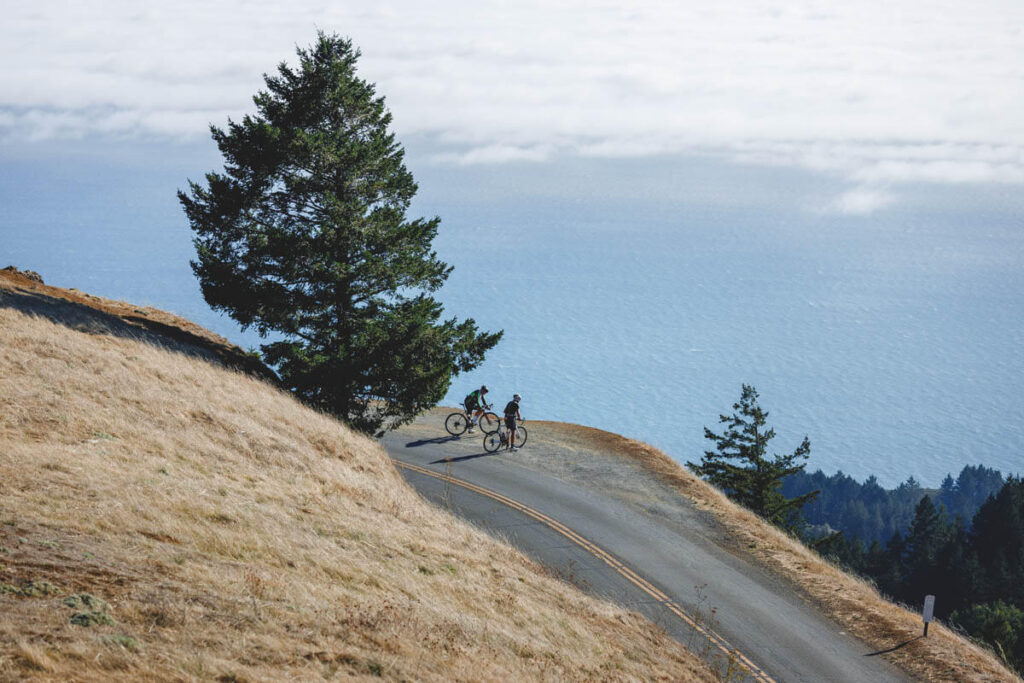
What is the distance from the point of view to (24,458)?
37.5 ft

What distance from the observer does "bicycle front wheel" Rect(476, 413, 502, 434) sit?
30734mm

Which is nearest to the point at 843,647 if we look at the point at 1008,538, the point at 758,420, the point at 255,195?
the point at 255,195

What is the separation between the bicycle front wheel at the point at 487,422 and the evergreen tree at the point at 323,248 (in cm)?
520

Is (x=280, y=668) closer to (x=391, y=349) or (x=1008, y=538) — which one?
(x=391, y=349)

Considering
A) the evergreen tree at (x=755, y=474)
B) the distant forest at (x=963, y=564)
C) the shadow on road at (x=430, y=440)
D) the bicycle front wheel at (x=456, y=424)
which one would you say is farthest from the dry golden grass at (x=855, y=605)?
the distant forest at (x=963, y=564)

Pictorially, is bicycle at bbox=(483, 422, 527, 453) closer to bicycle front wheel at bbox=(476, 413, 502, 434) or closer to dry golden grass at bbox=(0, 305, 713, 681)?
bicycle front wheel at bbox=(476, 413, 502, 434)

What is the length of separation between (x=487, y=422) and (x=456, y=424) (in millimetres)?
1406

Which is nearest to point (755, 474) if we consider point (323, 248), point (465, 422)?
point (465, 422)

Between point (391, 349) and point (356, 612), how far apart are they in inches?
608

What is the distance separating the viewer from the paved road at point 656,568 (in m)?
16.0

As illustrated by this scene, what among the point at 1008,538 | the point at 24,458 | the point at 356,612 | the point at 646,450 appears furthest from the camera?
the point at 1008,538

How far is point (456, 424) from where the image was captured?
3117 cm

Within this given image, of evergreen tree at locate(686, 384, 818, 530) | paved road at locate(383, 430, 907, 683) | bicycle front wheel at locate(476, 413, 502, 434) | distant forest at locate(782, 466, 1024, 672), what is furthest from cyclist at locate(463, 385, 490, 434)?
distant forest at locate(782, 466, 1024, 672)

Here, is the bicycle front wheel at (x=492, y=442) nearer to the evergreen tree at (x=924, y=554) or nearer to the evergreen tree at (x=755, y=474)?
the evergreen tree at (x=755, y=474)
